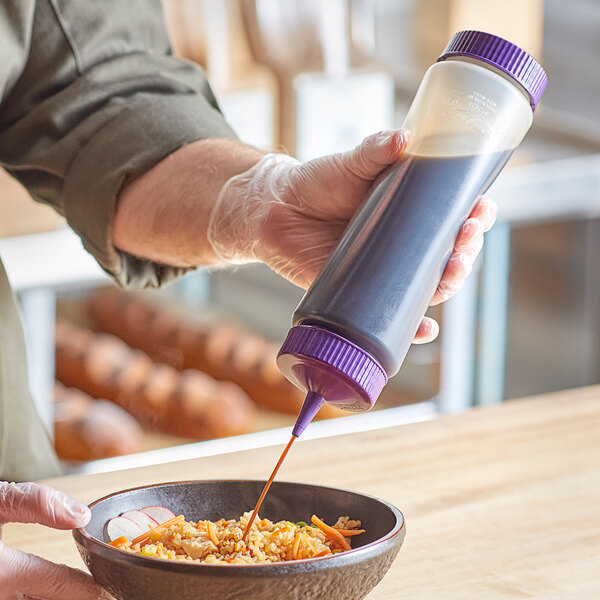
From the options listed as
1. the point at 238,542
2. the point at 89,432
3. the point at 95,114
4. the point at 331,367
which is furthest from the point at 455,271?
the point at 89,432

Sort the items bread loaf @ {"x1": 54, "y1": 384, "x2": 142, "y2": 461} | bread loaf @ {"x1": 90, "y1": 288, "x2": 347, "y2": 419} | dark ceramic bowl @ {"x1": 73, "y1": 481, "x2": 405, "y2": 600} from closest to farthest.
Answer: dark ceramic bowl @ {"x1": 73, "y1": 481, "x2": 405, "y2": 600} → bread loaf @ {"x1": 54, "y1": 384, "x2": 142, "y2": 461} → bread loaf @ {"x1": 90, "y1": 288, "x2": 347, "y2": 419}

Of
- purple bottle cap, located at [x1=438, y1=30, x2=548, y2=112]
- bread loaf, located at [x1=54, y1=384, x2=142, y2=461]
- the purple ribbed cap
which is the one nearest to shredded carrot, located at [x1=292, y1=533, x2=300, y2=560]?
the purple ribbed cap

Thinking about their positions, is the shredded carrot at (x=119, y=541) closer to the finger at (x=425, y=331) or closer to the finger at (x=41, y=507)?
the finger at (x=41, y=507)

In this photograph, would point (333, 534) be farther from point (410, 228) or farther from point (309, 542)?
point (410, 228)

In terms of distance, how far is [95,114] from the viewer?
1.22 metres

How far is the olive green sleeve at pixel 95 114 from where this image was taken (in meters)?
1.19

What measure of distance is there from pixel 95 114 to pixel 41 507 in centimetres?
62

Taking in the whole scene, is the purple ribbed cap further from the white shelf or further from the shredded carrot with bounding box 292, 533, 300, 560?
the white shelf

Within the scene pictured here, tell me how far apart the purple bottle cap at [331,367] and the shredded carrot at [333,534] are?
0.11 m

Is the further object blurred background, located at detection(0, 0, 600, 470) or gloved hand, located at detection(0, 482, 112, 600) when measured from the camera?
blurred background, located at detection(0, 0, 600, 470)

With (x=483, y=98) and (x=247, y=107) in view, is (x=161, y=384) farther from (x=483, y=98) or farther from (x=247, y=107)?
(x=483, y=98)

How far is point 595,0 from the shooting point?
2.86 m

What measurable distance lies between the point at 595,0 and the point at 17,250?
5.99 ft

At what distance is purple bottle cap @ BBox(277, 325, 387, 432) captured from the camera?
725 millimetres
